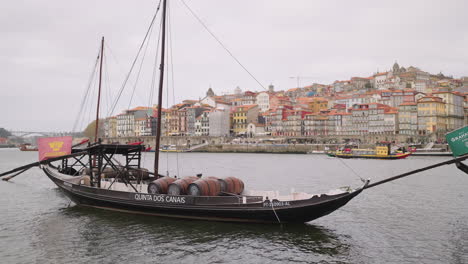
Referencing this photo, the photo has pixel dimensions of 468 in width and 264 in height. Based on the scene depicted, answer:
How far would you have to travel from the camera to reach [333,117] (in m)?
115

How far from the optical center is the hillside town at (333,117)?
101 meters

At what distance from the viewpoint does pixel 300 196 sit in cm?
1661

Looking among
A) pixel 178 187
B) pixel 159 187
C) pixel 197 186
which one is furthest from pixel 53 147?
pixel 197 186

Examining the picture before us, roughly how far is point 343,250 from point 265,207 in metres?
3.47

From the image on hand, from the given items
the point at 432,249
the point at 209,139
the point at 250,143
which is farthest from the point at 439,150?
the point at 432,249

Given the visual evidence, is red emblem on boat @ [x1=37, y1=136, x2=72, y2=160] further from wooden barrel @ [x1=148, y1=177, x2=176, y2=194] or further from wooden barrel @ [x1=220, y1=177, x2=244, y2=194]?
wooden barrel @ [x1=220, y1=177, x2=244, y2=194]

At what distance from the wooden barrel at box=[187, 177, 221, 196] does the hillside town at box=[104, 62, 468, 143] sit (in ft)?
207

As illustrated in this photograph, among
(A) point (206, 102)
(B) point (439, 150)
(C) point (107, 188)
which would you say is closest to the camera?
(C) point (107, 188)

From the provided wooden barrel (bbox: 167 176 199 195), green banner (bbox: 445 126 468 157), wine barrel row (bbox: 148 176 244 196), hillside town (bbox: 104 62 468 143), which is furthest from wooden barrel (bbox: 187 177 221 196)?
hillside town (bbox: 104 62 468 143)

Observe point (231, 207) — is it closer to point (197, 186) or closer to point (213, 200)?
point (213, 200)

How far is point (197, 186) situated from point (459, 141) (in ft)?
33.2

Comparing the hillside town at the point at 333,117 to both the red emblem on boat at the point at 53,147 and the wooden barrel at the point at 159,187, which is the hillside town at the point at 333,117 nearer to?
the red emblem on boat at the point at 53,147

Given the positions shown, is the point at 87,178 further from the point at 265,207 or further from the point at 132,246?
the point at 265,207

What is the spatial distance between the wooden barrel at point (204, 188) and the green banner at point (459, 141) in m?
9.26
